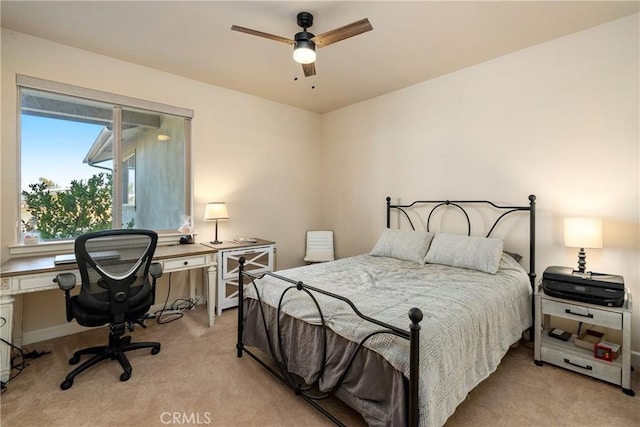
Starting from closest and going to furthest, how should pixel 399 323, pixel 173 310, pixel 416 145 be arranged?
1. pixel 399 323
2. pixel 173 310
3. pixel 416 145

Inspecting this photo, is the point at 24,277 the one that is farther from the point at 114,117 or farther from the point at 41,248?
the point at 114,117

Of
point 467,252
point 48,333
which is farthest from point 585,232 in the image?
point 48,333

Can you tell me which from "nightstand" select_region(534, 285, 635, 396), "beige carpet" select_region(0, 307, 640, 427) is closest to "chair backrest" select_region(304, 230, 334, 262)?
"beige carpet" select_region(0, 307, 640, 427)

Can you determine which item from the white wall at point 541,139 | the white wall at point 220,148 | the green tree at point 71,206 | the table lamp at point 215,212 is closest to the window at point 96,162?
the green tree at point 71,206

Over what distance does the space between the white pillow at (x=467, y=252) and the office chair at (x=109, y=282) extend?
2591mm

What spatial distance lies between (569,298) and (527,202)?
962 millimetres

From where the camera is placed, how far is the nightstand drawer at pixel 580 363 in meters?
2.11

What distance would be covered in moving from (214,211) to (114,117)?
1.41 meters

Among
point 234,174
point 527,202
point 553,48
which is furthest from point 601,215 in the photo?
point 234,174

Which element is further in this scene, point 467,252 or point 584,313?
point 467,252

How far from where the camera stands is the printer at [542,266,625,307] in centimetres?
212

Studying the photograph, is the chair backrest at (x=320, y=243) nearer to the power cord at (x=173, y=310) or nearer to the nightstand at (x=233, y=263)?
the nightstand at (x=233, y=263)

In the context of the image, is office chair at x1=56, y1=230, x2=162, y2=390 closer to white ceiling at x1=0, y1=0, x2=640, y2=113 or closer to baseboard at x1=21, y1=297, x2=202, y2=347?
baseboard at x1=21, y1=297, x2=202, y2=347

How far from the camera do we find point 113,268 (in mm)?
2174
